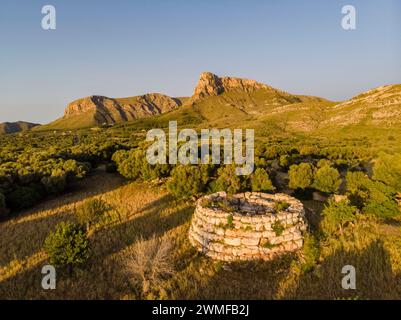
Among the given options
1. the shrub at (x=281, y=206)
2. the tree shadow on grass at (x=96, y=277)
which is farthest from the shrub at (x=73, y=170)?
the shrub at (x=281, y=206)

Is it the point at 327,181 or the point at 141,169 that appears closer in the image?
the point at 327,181

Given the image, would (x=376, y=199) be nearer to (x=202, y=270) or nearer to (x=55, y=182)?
(x=202, y=270)

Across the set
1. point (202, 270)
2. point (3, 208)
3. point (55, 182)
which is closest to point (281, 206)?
point (202, 270)

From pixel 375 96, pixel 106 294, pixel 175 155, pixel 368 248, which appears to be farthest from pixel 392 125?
pixel 106 294

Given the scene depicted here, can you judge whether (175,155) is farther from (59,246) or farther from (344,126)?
(344,126)

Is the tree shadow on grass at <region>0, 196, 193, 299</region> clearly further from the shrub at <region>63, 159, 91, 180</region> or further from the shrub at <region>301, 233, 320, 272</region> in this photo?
the shrub at <region>63, 159, 91, 180</region>

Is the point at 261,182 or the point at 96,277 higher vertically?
the point at 261,182
